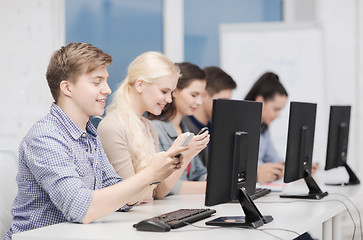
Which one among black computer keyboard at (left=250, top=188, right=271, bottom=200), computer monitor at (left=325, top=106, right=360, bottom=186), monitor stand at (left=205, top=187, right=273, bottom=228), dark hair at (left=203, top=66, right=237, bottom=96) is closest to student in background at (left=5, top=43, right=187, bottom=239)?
monitor stand at (left=205, top=187, right=273, bottom=228)

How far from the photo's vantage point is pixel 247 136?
1.81 m

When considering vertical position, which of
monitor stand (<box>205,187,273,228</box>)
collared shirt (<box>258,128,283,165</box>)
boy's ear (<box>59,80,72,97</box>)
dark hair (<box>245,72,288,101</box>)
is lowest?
collared shirt (<box>258,128,283,165</box>)

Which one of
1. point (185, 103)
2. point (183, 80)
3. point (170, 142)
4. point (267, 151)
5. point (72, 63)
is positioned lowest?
point (267, 151)

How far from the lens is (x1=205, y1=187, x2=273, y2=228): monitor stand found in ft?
5.54

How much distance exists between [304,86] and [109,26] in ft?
5.31

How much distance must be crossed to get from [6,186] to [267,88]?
193cm

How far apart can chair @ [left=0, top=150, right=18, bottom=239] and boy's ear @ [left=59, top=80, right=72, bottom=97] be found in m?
0.46

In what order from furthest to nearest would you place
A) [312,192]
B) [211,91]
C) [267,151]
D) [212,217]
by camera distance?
[267,151] → [211,91] → [312,192] → [212,217]

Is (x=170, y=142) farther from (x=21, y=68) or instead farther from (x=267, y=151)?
(x=21, y=68)

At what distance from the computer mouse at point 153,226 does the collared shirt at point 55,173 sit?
18 centimetres

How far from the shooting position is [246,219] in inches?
68.7

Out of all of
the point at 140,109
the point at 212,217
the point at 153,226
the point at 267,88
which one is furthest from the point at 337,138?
the point at 153,226

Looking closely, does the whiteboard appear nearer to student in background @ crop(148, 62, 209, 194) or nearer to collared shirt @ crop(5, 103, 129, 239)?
student in background @ crop(148, 62, 209, 194)

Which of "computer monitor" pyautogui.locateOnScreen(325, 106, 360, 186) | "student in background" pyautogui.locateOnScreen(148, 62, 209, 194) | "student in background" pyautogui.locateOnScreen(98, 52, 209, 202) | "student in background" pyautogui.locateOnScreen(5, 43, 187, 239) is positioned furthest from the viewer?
"computer monitor" pyautogui.locateOnScreen(325, 106, 360, 186)
